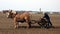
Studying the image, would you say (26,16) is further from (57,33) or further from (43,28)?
(57,33)

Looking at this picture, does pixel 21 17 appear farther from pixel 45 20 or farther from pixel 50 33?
pixel 50 33

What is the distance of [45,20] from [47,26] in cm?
62

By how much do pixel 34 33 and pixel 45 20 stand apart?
361cm

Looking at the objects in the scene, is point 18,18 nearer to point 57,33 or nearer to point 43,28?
point 43,28

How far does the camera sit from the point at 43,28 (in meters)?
20.2

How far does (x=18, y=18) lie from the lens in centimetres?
2023

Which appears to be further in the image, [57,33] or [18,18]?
[18,18]

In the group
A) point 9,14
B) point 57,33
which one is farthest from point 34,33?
point 9,14

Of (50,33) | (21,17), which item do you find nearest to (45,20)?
(21,17)

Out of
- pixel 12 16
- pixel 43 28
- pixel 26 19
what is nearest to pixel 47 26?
pixel 43 28

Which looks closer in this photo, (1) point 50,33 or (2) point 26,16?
(1) point 50,33

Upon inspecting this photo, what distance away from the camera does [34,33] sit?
55.0ft

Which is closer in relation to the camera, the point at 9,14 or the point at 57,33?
the point at 57,33

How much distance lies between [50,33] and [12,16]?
4.92 meters
